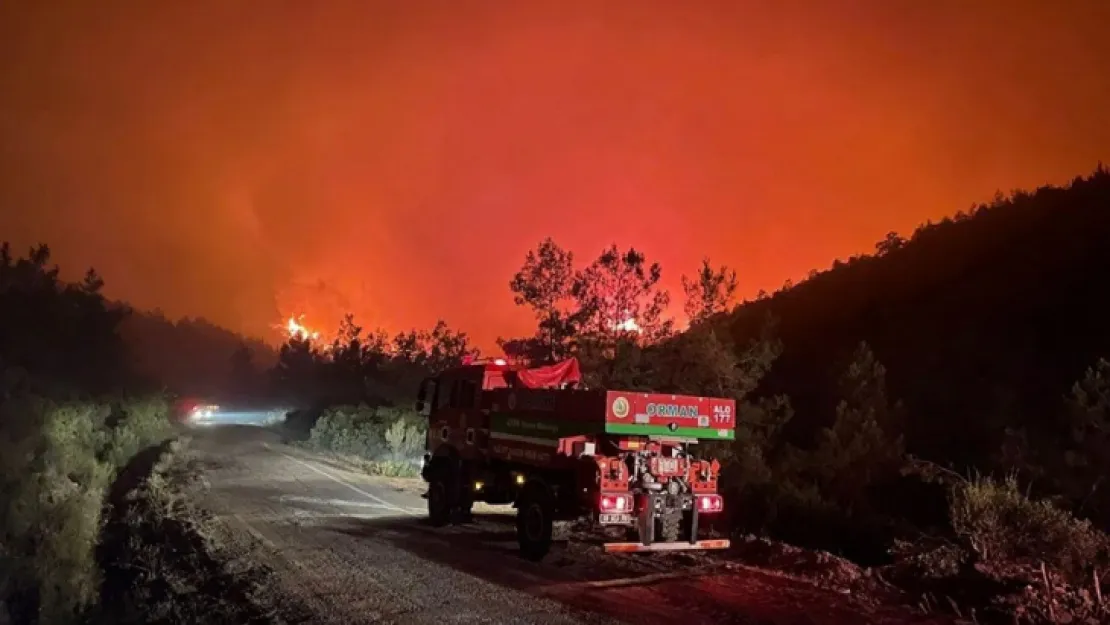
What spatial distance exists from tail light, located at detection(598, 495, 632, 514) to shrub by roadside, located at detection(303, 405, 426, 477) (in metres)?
16.9

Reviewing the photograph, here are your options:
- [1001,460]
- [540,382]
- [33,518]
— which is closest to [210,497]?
[33,518]

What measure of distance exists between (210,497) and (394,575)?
33.1 ft

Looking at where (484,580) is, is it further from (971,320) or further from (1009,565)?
(971,320)

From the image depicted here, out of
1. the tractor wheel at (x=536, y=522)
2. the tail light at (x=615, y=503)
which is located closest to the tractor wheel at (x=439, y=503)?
the tractor wheel at (x=536, y=522)

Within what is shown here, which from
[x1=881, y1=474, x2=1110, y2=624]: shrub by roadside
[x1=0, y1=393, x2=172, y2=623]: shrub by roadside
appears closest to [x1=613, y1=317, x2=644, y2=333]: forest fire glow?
[x1=881, y1=474, x2=1110, y2=624]: shrub by roadside

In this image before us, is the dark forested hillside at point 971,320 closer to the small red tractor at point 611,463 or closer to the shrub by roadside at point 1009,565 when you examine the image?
the shrub by roadside at point 1009,565

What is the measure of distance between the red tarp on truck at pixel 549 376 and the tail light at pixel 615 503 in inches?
161

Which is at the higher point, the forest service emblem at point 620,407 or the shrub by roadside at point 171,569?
the forest service emblem at point 620,407

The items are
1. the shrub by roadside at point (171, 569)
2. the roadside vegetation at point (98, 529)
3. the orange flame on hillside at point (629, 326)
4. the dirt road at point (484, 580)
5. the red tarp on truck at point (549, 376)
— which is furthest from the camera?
the orange flame on hillside at point (629, 326)

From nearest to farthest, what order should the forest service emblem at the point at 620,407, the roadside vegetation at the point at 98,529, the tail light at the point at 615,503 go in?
the roadside vegetation at the point at 98,529, the tail light at the point at 615,503, the forest service emblem at the point at 620,407

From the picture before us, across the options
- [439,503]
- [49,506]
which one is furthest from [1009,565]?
[49,506]

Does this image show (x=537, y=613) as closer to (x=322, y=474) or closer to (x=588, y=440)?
(x=588, y=440)

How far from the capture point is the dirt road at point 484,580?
8.92 m

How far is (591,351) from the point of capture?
24078 millimetres
